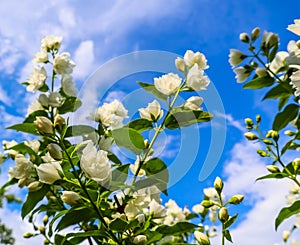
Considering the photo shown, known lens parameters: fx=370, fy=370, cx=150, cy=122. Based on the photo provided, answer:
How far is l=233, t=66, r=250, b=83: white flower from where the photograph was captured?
1919 mm

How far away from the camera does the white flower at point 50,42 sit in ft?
6.47

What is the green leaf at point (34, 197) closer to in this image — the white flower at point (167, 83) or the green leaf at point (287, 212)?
the white flower at point (167, 83)

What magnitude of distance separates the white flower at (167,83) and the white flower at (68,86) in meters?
0.68

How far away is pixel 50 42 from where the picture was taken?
6.51ft

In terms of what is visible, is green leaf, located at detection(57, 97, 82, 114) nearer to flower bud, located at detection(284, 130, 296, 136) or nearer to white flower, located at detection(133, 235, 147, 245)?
white flower, located at detection(133, 235, 147, 245)

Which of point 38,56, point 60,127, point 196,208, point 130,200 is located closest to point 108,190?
point 130,200

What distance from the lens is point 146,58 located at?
4.52ft

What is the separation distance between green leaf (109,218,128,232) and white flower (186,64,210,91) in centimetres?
55

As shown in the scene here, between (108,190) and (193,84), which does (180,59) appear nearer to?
(193,84)

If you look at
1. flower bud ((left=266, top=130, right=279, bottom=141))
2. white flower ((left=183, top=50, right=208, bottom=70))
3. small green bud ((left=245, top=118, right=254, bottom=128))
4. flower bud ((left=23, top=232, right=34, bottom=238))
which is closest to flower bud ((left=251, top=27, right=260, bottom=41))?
small green bud ((left=245, top=118, right=254, bottom=128))

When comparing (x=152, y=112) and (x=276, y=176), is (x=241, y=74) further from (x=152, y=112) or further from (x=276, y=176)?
(x=152, y=112)

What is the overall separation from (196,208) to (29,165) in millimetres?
1475

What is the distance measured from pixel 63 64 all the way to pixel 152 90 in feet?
2.41

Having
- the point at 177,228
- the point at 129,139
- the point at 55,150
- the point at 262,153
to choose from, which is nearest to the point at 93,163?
the point at 55,150
